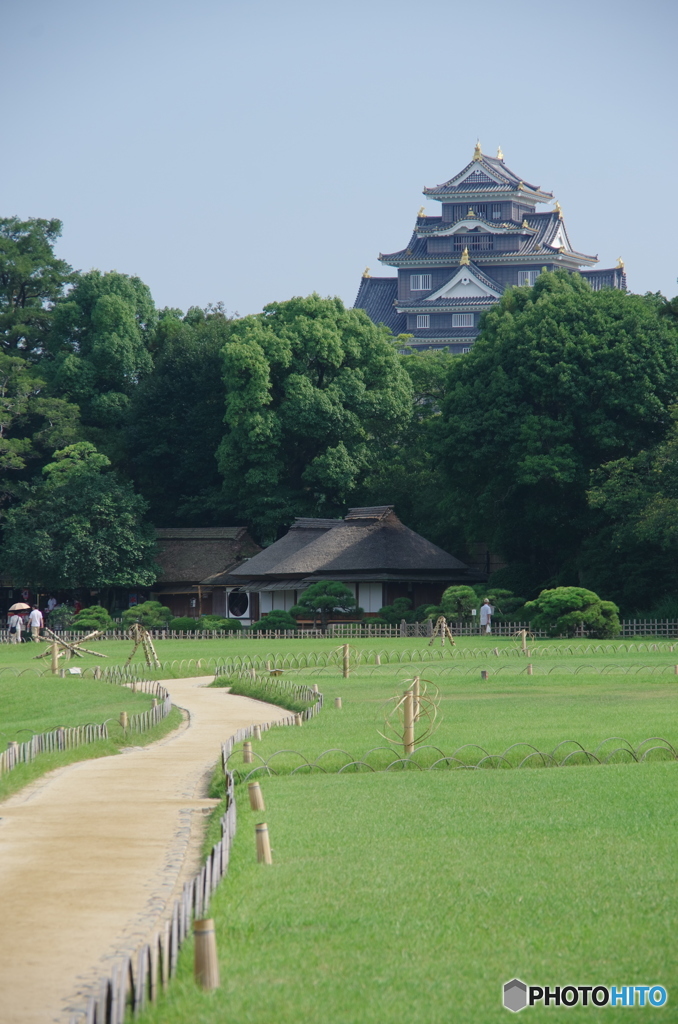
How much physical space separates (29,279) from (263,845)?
61055mm

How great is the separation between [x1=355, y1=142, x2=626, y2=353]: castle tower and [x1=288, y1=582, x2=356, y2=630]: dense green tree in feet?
121

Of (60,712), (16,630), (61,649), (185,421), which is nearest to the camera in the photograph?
(60,712)

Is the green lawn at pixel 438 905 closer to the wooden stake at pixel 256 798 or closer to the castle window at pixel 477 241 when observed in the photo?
the wooden stake at pixel 256 798

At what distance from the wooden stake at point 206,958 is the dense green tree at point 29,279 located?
60905 mm

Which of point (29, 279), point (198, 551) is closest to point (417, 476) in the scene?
point (198, 551)

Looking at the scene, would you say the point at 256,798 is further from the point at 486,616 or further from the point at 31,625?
the point at 31,625

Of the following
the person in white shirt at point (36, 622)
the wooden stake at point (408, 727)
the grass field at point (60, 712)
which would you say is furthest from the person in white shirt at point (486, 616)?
the wooden stake at point (408, 727)

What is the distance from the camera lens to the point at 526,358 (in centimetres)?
4900

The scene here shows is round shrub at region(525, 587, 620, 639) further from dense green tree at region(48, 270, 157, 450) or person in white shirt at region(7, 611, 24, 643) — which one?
dense green tree at region(48, 270, 157, 450)

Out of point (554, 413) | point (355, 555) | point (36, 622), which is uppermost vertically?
point (554, 413)

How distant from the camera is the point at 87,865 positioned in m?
10.5

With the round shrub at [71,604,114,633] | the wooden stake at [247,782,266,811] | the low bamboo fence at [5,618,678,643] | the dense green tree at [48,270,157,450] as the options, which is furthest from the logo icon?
the dense green tree at [48,270,157,450]

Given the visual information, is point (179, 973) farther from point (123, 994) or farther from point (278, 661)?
point (278, 661)

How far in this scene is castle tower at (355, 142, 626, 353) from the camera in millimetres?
82750
